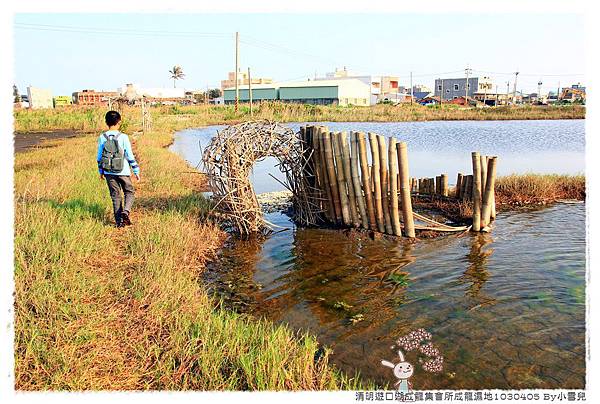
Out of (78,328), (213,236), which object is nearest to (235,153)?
(213,236)

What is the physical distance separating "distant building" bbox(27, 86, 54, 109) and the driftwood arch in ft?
218

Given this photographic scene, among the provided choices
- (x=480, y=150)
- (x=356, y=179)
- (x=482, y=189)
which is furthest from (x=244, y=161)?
(x=480, y=150)

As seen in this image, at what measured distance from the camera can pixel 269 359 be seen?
3848mm

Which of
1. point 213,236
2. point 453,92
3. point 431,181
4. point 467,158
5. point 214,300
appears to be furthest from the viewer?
point 453,92

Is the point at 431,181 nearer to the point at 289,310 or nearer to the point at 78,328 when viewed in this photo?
the point at 289,310

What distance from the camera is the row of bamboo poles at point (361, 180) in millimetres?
8242

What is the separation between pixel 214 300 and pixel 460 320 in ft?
10.7

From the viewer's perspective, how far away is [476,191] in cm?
869

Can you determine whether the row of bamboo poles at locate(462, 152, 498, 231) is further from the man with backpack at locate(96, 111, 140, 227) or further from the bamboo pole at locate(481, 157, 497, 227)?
the man with backpack at locate(96, 111, 140, 227)

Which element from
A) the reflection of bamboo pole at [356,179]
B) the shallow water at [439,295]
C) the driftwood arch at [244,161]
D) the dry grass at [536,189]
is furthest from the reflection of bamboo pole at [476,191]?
the driftwood arch at [244,161]

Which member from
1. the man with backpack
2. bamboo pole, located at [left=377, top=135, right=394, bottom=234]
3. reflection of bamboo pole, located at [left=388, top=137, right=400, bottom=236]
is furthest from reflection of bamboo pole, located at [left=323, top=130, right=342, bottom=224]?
the man with backpack

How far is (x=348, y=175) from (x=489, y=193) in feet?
9.37

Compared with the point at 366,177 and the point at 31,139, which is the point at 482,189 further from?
the point at 31,139

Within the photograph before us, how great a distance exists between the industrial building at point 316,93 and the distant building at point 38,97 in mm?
28874
